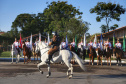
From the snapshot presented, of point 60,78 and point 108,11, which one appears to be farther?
point 108,11

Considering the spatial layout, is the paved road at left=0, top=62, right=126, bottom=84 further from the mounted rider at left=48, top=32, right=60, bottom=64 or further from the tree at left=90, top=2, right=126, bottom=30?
the tree at left=90, top=2, right=126, bottom=30

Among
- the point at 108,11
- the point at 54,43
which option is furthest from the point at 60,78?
the point at 108,11

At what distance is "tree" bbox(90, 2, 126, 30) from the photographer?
3806 centimetres

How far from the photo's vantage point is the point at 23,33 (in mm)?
71062

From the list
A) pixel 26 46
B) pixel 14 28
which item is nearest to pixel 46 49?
pixel 26 46

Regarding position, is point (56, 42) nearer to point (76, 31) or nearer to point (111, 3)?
point (76, 31)

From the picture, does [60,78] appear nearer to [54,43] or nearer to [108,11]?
[54,43]

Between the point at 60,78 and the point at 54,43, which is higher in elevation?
the point at 54,43

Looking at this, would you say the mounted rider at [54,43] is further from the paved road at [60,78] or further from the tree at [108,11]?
the tree at [108,11]

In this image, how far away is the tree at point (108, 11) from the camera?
38.1 meters

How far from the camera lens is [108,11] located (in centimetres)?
3884

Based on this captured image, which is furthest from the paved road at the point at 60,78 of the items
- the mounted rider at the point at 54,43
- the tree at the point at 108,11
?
the tree at the point at 108,11

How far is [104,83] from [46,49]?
163 inches

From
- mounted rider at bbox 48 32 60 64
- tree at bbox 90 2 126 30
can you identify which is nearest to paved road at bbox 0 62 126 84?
mounted rider at bbox 48 32 60 64
